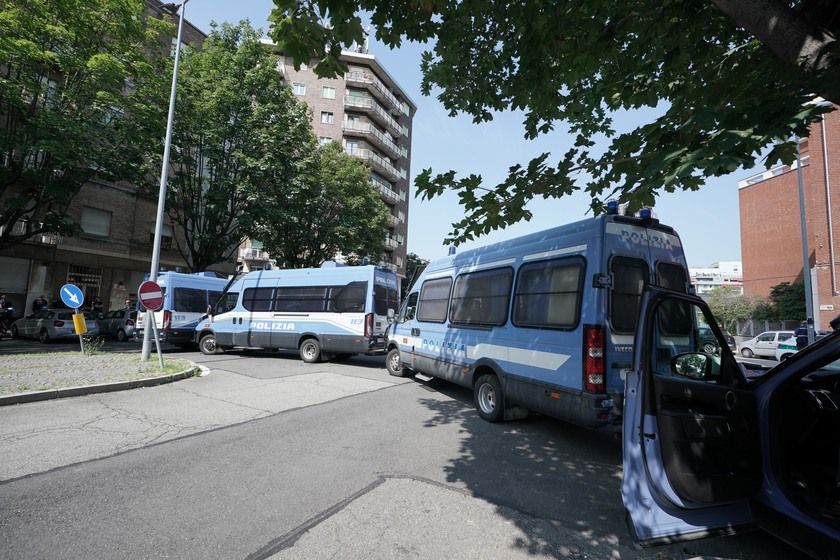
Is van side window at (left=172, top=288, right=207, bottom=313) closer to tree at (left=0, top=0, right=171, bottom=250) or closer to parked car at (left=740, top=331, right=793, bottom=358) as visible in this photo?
tree at (left=0, top=0, right=171, bottom=250)

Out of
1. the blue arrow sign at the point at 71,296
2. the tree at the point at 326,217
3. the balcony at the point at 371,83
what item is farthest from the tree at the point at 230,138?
the balcony at the point at 371,83

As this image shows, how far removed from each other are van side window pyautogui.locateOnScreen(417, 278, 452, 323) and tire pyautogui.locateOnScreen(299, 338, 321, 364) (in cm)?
465

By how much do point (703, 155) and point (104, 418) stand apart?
285 inches

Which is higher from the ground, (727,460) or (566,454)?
(727,460)

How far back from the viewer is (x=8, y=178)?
13242mm

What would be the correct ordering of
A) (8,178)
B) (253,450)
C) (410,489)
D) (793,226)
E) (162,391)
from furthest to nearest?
1. (793,226)
2. (8,178)
3. (162,391)
4. (253,450)
5. (410,489)

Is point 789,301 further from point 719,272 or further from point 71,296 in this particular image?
point 719,272

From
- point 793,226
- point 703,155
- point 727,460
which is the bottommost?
point 727,460

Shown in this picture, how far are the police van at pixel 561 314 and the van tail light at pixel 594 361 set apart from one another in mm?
10

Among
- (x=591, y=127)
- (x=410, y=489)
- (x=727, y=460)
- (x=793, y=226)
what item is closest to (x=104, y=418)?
(x=410, y=489)

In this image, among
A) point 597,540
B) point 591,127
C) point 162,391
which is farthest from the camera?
point 162,391

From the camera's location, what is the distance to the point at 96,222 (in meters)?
21.4

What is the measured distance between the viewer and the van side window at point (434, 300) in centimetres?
752

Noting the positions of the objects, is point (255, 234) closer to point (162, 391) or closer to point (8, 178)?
point (8, 178)
